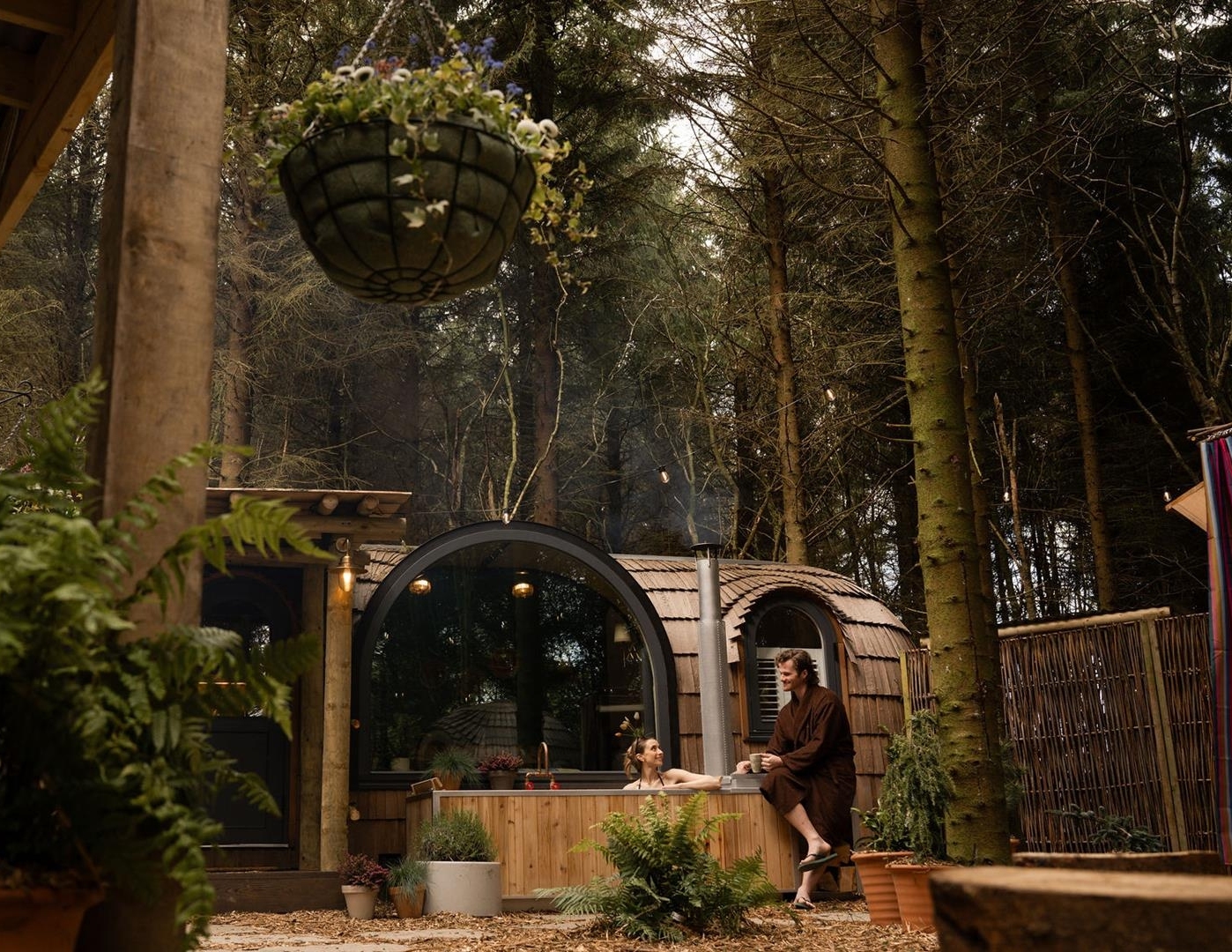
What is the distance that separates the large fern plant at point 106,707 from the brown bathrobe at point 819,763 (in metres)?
6.38

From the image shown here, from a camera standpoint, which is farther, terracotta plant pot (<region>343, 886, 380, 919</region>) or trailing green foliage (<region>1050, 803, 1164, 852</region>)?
terracotta plant pot (<region>343, 886, 380, 919</region>)

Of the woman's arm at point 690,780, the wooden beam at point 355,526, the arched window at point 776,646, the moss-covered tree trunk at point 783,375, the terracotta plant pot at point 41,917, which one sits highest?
the moss-covered tree trunk at point 783,375

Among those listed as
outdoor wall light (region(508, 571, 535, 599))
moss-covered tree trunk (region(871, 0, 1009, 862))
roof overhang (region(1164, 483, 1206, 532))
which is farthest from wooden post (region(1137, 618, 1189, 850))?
outdoor wall light (region(508, 571, 535, 599))

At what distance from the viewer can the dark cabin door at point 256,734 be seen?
9.91 m

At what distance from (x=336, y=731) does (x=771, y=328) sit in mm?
7372

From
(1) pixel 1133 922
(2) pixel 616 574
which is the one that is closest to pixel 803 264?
(2) pixel 616 574

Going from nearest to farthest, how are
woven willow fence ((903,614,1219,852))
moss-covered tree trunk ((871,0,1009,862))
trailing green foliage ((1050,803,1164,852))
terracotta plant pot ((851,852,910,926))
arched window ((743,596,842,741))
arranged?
moss-covered tree trunk ((871,0,1009,862)), trailing green foliage ((1050,803,1164,852)), terracotta plant pot ((851,852,910,926)), woven willow fence ((903,614,1219,852)), arched window ((743,596,842,741))

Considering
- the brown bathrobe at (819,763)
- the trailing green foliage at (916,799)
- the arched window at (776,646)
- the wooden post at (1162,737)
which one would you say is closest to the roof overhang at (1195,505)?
the wooden post at (1162,737)

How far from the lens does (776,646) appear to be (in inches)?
456

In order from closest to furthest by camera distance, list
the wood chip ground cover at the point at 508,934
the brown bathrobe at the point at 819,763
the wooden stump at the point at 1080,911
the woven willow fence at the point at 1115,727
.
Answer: the wooden stump at the point at 1080,911 → the wood chip ground cover at the point at 508,934 → the brown bathrobe at the point at 819,763 → the woven willow fence at the point at 1115,727

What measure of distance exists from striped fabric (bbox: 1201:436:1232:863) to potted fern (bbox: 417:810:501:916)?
4359 mm

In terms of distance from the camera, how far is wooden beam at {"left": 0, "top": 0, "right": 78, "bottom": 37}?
3859mm

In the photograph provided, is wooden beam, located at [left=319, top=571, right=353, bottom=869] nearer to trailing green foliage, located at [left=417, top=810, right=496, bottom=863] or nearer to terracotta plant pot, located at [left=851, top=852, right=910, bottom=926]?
trailing green foliage, located at [left=417, top=810, right=496, bottom=863]

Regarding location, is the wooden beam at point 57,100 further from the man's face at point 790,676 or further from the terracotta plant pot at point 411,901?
the man's face at point 790,676
